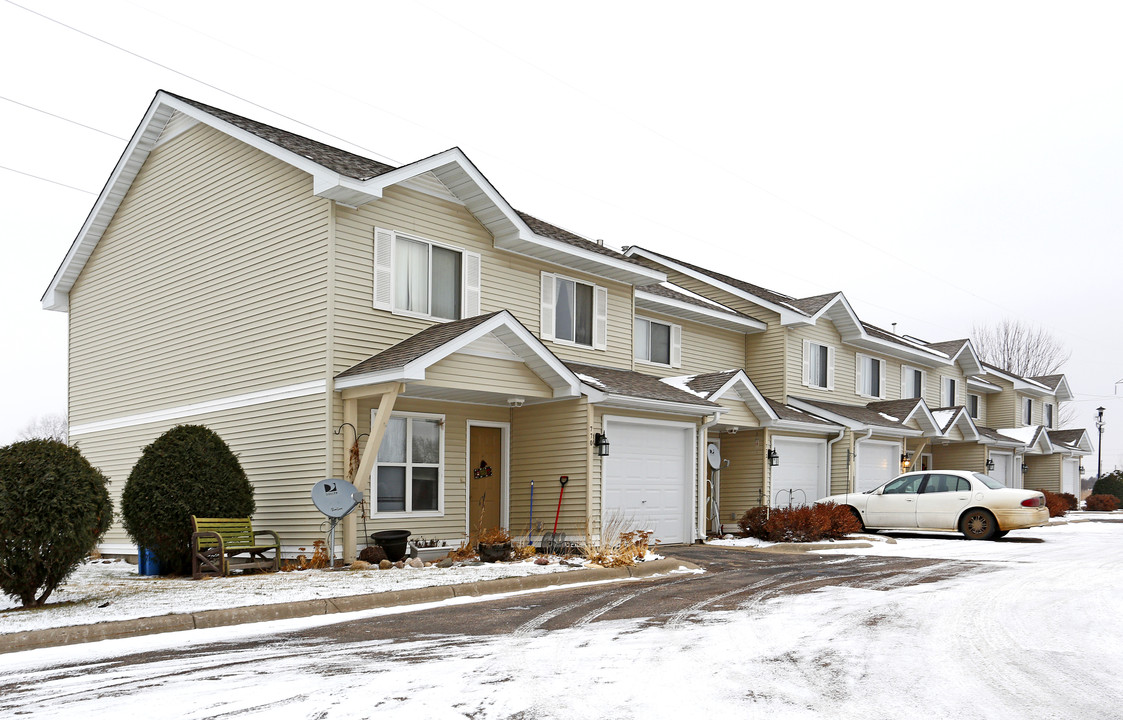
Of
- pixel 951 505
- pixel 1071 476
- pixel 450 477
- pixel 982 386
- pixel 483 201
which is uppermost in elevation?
pixel 483 201

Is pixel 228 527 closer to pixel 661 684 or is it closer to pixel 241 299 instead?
pixel 241 299

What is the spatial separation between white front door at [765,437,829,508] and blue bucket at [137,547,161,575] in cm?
1479

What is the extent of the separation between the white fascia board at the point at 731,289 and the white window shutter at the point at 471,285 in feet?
36.9

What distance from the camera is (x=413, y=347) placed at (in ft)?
47.9

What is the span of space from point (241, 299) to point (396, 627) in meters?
9.43

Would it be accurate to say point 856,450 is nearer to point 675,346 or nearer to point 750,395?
point 750,395

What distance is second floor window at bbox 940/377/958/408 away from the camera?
119ft

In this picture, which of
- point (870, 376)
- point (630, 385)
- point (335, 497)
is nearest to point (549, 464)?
point (630, 385)

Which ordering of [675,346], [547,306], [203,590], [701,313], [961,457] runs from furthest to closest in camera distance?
[961,457] → [701,313] → [675,346] → [547,306] → [203,590]

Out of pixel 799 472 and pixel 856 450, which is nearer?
pixel 799 472

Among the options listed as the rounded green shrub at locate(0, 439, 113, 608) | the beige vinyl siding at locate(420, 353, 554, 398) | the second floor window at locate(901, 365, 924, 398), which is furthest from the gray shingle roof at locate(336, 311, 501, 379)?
the second floor window at locate(901, 365, 924, 398)

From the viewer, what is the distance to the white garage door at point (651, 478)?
1791 cm

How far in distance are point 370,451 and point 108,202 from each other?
996 centimetres

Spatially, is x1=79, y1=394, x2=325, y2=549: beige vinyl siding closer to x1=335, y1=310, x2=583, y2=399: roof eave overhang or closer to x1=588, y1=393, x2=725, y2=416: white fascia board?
x1=335, y1=310, x2=583, y2=399: roof eave overhang
